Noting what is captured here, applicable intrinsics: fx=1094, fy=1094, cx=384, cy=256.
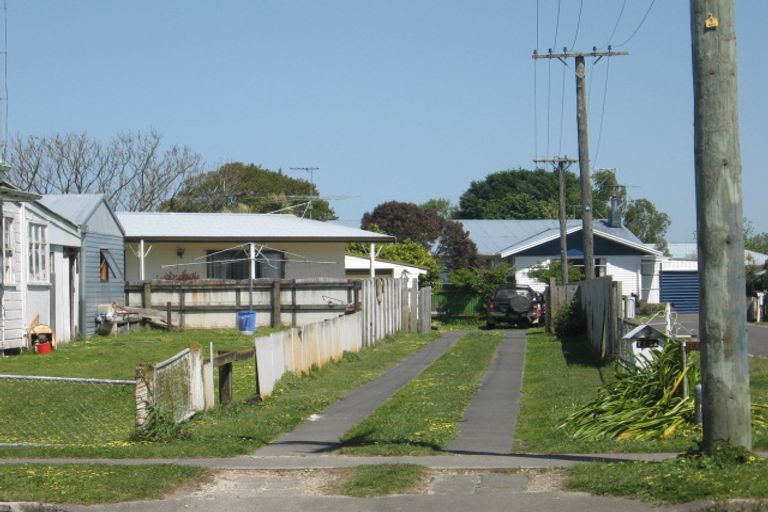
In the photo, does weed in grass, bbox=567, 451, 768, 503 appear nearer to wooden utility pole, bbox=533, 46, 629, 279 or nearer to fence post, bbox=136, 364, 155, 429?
fence post, bbox=136, 364, 155, 429

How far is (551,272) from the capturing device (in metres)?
50.4

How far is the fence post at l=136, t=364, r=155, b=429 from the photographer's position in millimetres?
11641

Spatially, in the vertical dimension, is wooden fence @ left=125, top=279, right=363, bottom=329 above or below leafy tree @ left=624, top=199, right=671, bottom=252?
below

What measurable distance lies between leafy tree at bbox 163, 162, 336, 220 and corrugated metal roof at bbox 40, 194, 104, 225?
28599 mm

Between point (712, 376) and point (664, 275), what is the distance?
156 feet

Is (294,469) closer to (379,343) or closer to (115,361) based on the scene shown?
(115,361)

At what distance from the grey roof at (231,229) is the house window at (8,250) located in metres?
11.3

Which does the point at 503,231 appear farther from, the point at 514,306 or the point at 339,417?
the point at 339,417

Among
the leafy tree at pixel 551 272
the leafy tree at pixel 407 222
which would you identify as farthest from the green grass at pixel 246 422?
the leafy tree at pixel 407 222

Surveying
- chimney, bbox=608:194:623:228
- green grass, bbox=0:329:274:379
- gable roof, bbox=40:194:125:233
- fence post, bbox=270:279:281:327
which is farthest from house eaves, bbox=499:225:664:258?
gable roof, bbox=40:194:125:233

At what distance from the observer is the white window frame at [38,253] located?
2386cm

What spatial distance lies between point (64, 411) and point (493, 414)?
19.2 ft

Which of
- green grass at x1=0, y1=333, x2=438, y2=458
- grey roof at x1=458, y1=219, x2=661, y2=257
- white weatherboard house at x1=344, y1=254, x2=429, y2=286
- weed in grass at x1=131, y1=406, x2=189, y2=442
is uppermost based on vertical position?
grey roof at x1=458, y1=219, x2=661, y2=257

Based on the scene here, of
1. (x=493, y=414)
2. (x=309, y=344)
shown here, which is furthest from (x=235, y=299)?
(x=493, y=414)
